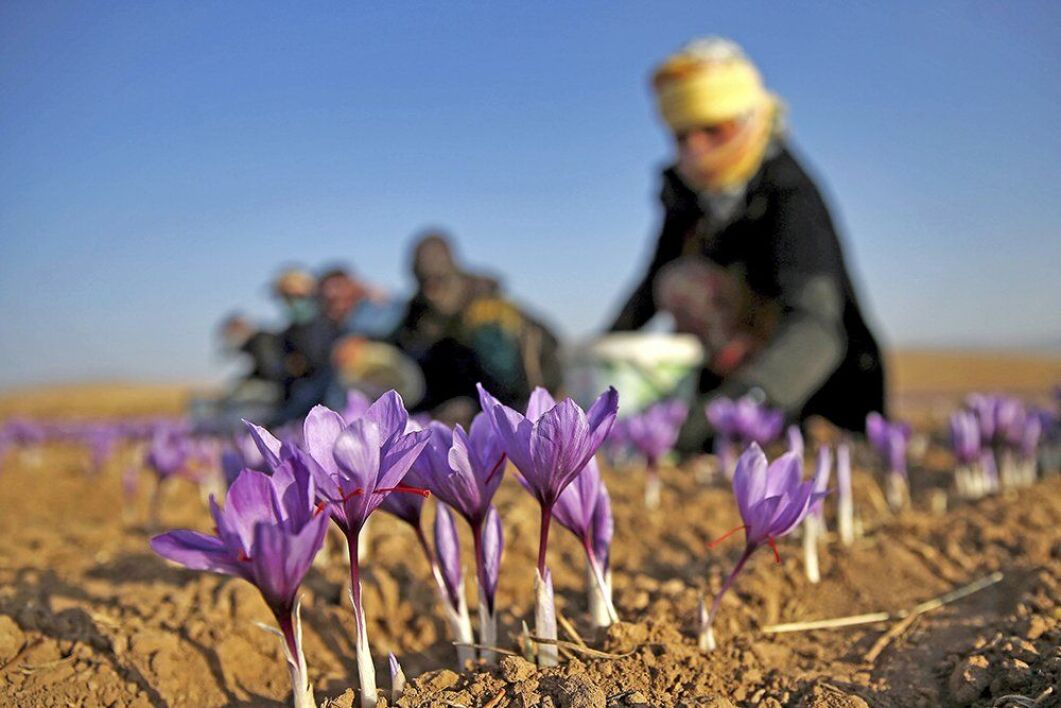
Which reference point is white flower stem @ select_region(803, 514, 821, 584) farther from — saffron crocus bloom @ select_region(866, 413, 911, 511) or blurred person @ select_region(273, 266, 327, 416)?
blurred person @ select_region(273, 266, 327, 416)

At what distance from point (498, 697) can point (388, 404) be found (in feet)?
1.50

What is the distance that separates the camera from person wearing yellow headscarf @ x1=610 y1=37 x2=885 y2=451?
5.09m

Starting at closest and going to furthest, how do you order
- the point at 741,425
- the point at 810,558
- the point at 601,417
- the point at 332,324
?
the point at 601,417 → the point at 810,558 → the point at 741,425 → the point at 332,324

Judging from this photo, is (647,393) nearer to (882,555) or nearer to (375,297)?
(882,555)

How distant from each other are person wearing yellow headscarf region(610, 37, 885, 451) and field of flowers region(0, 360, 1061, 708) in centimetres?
255

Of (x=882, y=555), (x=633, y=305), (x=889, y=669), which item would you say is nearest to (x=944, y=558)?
(x=882, y=555)

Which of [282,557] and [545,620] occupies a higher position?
[282,557]

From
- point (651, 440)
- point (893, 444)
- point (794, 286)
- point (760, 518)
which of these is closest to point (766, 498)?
point (760, 518)

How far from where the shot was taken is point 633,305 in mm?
6719

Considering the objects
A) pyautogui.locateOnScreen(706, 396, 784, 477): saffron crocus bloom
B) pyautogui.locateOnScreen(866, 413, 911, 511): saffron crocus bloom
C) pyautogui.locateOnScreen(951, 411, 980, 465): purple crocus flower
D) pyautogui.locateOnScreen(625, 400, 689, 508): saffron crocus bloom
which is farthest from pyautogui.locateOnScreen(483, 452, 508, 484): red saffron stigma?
pyautogui.locateOnScreen(951, 411, 980, 465): purple crocus flower

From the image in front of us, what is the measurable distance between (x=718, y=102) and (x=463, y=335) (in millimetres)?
3431

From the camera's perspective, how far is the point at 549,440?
1188 millimetres

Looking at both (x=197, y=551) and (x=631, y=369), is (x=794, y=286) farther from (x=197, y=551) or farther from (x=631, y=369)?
(x=197, y=551)

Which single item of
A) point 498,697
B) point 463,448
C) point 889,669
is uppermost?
point 463,448
